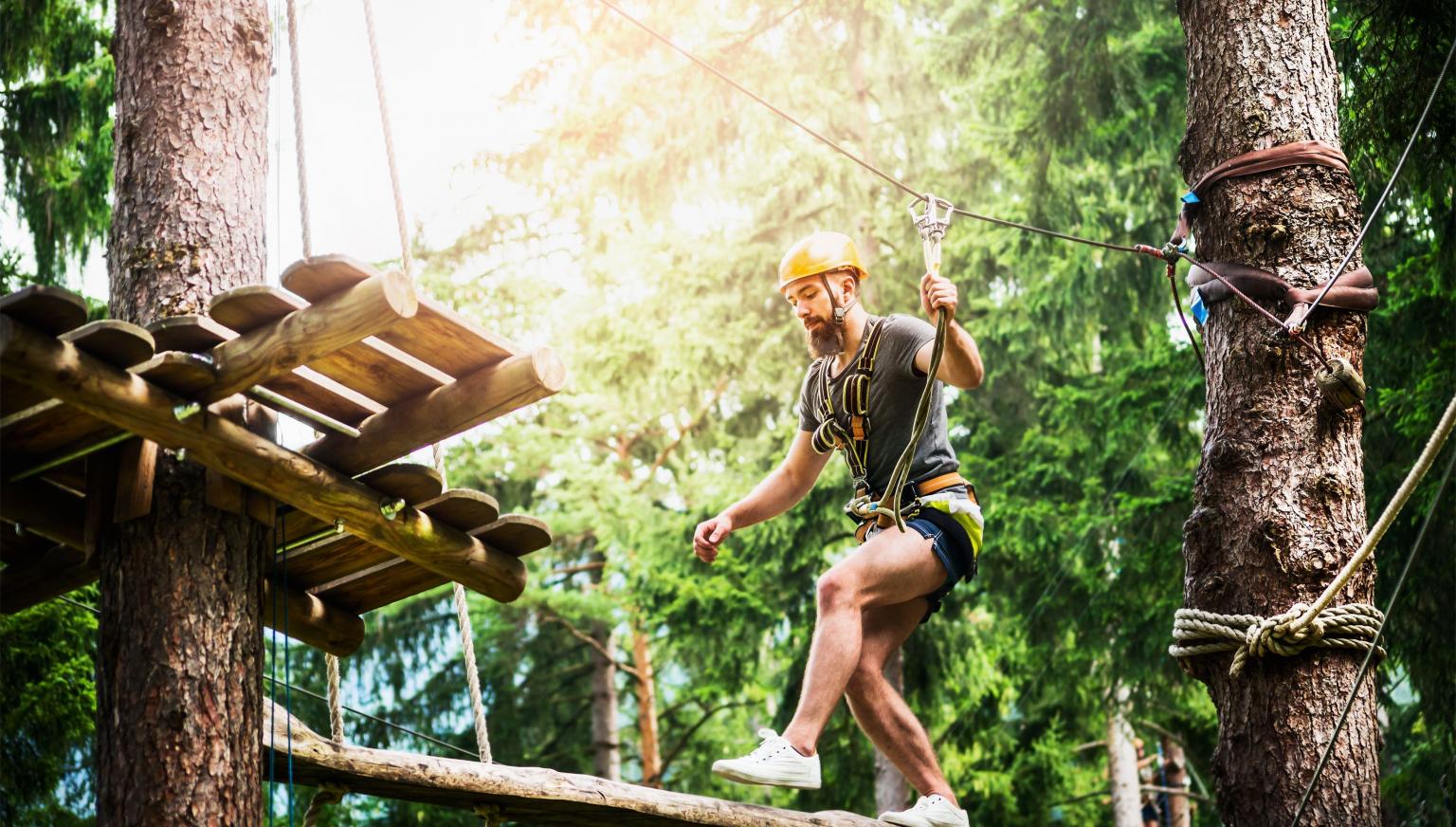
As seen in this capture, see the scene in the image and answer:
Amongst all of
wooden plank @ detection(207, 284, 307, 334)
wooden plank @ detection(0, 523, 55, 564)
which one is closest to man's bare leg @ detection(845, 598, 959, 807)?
wooden plank @ detection(207, 284, 307, 334)

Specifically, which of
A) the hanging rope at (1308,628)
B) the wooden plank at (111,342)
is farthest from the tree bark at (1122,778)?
the wooden plank at (111,342)

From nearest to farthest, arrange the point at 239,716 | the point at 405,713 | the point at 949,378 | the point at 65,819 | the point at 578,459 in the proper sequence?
1. the point at 239,716
2. the point at 949,378
3. the point at 65,819
4. the point at 578,459
5. the point at 405,713

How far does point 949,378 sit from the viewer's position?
13.1 ft

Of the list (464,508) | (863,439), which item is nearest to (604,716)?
(863,439)

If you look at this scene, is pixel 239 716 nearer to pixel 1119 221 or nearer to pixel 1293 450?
pixel 1293 450

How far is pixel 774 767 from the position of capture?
153 inches

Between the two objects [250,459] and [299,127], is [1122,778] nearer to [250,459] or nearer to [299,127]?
[299,127]

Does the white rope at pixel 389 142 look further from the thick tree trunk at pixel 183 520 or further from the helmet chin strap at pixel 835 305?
the helmet chin strap at pixel 835 305

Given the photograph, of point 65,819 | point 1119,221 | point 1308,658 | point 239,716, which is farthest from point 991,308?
point 239,716

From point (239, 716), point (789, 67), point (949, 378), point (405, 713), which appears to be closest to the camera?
point (239, 716)

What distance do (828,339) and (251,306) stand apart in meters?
1.81

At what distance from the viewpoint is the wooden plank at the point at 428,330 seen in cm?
308

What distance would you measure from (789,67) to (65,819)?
7343 mm

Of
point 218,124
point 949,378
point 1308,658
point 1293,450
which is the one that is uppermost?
point 218,124
